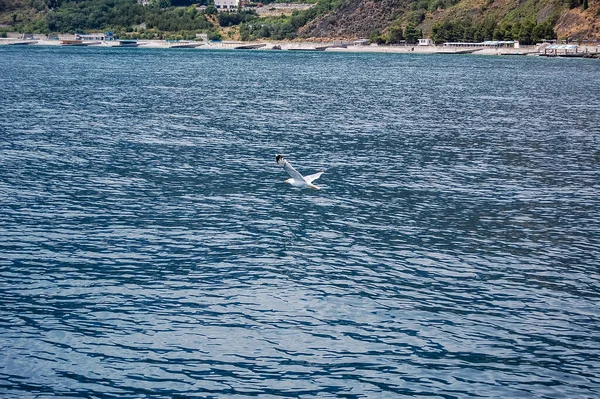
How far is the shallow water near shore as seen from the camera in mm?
24094

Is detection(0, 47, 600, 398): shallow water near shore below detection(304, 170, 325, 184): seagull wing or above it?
below

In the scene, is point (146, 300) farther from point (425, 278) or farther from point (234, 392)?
point (425, 278)

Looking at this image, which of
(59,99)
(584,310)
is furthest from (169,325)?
(59,99)

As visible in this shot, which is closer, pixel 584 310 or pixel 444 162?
pixel 584 310

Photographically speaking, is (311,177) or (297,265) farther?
(311,177)

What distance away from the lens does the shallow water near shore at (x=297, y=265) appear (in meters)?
24.1

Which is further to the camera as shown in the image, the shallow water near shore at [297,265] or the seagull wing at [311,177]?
the seagull wing at [311,177]

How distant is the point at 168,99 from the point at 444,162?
61574mm

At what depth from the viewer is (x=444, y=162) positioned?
59.8 m

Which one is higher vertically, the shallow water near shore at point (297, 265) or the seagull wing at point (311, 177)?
the seagull wing at point (311, 177)

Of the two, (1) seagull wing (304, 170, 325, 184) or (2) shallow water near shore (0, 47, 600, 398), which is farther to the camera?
(1) seagull wing (304, 170, 325, 184)

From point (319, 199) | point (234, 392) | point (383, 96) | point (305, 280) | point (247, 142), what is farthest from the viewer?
point (383, 96)

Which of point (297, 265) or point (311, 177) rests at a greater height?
point (311, 177)

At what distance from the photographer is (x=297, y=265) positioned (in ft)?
112
